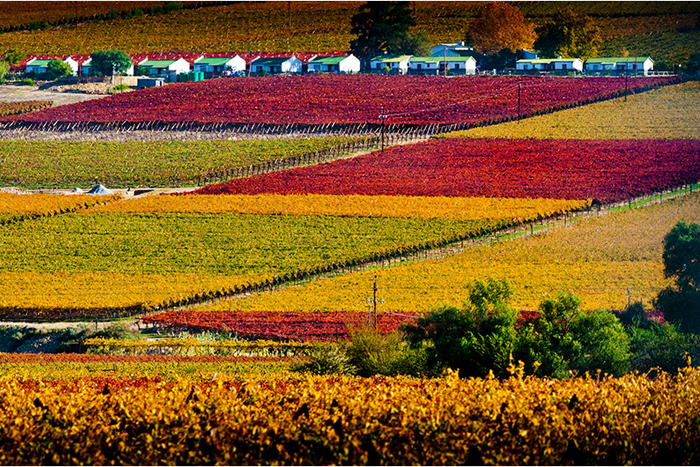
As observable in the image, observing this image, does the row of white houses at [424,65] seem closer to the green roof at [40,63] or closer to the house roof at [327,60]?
the house roof at [327,60]

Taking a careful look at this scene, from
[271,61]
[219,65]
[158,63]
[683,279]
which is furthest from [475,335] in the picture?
[158,63]

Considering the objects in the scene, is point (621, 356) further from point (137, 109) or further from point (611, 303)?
point (137, 109)

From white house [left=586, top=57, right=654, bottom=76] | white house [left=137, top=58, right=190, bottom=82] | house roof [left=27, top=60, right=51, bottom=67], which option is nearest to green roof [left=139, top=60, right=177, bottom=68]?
white house [left=137, top=58, right=190, bottom=82]

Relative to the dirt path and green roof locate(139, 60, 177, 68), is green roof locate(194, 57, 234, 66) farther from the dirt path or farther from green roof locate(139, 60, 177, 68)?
the dirt path

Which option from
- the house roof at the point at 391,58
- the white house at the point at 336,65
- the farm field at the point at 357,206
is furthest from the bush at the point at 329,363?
the white house at the point at 336,65

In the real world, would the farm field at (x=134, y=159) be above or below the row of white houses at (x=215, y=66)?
below

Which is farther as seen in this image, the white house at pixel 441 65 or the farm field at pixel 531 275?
the white house at pixel 441 65

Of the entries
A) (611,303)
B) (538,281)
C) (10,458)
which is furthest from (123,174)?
(10,458)
